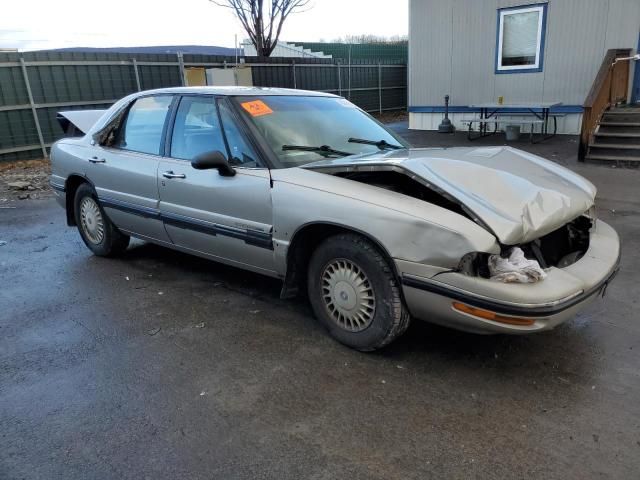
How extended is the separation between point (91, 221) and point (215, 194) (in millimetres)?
2215

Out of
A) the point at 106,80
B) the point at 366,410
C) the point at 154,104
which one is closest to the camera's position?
the point at 366,410

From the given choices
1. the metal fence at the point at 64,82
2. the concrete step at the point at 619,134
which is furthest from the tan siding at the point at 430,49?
the concrete step at the point at 619,134

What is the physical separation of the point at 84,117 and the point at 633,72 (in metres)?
11.1

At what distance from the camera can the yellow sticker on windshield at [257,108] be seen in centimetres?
396

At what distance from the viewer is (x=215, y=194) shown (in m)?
3.93

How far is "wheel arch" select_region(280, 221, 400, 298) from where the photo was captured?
340 centimetres

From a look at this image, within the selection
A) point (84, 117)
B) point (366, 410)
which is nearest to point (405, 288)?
point (366, 410)

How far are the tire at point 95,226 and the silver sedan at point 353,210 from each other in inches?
16.2

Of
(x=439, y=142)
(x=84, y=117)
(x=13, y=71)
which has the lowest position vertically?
(x=439, y=142)

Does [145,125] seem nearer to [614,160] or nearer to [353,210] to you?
[353,210]

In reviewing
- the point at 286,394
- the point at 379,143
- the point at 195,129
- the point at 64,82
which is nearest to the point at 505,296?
the point at 286,394

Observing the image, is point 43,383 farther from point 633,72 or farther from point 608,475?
point 633,72

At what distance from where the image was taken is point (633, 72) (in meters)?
11.4

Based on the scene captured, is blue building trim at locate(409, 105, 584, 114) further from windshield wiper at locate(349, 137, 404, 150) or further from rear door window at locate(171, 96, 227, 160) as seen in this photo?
rear door window at locate(171, 96, 227, 160)
